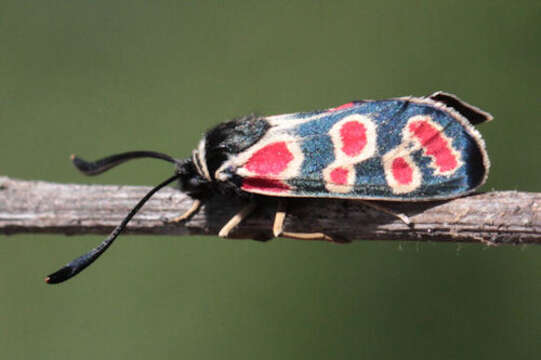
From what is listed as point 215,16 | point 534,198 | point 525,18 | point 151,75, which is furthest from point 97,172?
point 525,18

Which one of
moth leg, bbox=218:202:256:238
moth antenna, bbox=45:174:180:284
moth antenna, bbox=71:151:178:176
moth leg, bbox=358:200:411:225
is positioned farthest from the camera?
moth antenna, bbox=71:151:178:176

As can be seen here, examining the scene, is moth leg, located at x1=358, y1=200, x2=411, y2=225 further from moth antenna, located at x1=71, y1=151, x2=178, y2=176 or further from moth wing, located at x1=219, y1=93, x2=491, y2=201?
moth antenna, located at x1=71, y1=151, x2=178, y2=176

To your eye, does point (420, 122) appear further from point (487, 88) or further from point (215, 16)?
point (215, 16)

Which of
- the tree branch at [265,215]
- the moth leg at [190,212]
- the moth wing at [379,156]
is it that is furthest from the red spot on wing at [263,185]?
the moth leg at [190,212]

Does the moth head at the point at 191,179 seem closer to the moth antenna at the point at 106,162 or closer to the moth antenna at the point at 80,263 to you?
the moth antenna at the point at 106,162

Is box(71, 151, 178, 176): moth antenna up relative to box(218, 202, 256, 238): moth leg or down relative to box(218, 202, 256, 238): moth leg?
up

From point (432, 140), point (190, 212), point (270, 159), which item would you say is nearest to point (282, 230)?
point (270, 159)

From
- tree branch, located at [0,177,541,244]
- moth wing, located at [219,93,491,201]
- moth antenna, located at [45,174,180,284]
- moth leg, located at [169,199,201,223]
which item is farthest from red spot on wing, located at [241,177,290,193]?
moth antenna, located at [45,174,180,284]

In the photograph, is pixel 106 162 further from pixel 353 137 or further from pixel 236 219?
pixel 353 137
